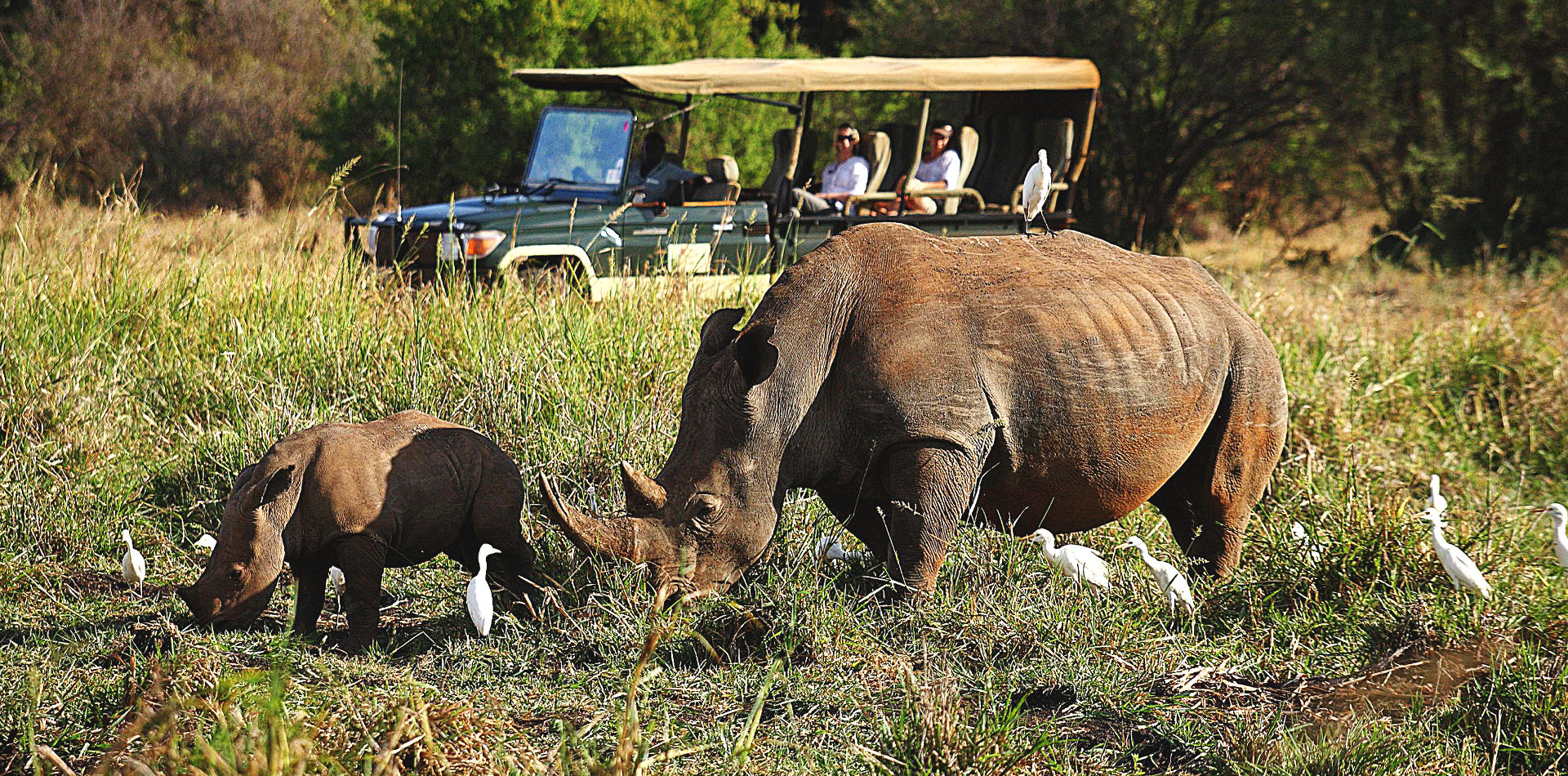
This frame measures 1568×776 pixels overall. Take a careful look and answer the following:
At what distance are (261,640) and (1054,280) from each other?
2598 millimetres

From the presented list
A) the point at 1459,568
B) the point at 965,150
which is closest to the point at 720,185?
the point at 965,150

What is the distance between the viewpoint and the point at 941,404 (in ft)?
12.7

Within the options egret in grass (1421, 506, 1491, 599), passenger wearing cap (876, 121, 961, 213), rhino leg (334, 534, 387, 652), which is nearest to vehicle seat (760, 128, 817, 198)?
passenger wearing cap (876, 121, 961, 213)

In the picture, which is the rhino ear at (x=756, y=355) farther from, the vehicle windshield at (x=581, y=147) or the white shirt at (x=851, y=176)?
the white shirt at (x=851, y=176)

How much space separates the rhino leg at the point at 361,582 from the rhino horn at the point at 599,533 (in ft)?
2.07

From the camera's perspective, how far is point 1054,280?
425cm

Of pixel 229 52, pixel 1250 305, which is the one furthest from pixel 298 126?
pixel 1250 305

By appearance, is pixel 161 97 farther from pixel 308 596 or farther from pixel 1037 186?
pixel 308 596

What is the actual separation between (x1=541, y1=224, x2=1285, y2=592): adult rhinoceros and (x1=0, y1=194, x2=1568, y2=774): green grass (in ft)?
0.92

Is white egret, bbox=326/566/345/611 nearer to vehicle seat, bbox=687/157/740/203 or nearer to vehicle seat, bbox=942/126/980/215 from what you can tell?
vehicle seat, bbox=687/157/740/203

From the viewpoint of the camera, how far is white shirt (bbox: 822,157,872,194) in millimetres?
11766

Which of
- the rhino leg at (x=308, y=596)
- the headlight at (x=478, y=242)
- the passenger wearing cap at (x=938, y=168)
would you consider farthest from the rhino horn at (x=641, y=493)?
the passenger wearing cap at (x=938, y=168)

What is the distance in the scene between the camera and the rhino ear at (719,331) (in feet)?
13.3

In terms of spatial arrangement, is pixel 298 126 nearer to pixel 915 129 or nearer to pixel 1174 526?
pixel 915 129
